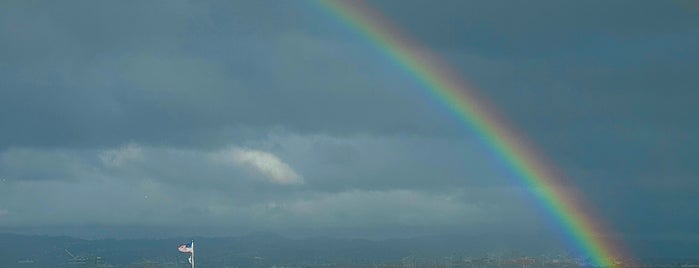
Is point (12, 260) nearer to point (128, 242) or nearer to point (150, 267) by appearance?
point (150, 267)

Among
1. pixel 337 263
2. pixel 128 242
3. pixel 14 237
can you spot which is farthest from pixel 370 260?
pixel 14 237

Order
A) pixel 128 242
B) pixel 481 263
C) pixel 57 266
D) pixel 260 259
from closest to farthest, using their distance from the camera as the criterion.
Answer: pixel 57 266 → pixel 260 259 → pixel 481 263 → pixel 128 242

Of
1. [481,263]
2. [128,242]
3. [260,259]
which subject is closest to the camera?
[260,259]

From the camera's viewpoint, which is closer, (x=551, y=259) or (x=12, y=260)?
(x=12, y=260)

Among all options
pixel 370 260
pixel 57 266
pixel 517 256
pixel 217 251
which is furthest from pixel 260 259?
pixel 517 256

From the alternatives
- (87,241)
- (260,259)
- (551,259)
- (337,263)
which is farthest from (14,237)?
(551,259)

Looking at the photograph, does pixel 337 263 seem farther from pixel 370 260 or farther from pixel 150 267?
pixel 150 267

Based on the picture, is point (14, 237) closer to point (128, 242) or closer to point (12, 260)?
point (128, 242)

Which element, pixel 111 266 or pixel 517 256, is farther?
pixel 517 256
